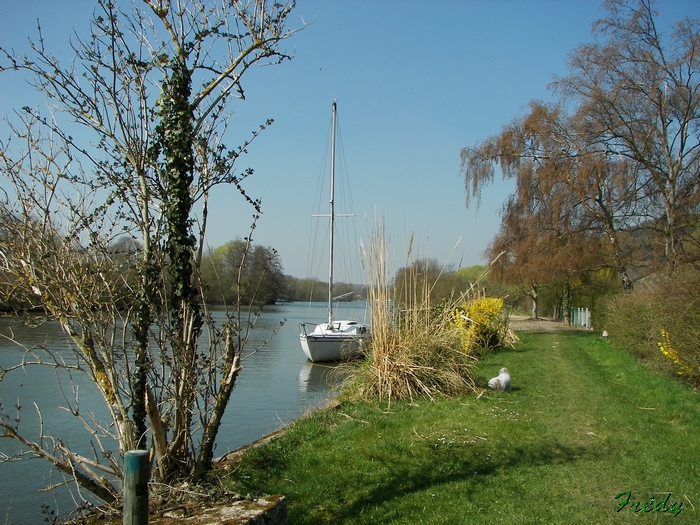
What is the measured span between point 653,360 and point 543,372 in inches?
67.4

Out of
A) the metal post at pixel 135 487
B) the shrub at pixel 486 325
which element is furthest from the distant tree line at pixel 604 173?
the metal post at pixel 135 487

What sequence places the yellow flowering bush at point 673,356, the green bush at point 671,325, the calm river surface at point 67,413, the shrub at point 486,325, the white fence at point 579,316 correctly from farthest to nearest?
the white fence at point 579,316 < the shrub at point 486,325 < the yellow flowering bush at point 673,356 < the green bush at point 671,325 < the calm river surface at point 67,413

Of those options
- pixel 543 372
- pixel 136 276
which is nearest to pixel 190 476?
pixel 136 276

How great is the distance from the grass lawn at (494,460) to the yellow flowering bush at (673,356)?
306 millimetres

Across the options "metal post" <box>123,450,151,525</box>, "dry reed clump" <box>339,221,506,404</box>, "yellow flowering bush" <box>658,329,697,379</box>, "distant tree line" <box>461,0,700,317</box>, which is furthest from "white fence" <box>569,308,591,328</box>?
"metal post" <box>123,450,151,525</box>

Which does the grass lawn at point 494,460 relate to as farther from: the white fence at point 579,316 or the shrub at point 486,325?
the white fence at point 579,316

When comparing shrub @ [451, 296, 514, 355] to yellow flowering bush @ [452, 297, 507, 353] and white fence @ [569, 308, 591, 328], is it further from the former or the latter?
white fence @ [569, 308, 591, 328]

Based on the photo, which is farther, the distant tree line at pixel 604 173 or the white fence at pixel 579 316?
the white fence at pixel 579 316

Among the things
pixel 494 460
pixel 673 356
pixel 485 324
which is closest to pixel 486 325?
pixel 485 324

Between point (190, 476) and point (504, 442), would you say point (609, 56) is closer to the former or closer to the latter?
point (504, 442)

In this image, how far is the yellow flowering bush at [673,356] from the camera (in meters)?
7.72

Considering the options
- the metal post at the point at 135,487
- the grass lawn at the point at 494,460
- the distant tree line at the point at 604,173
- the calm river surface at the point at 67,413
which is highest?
the distant tree line at the point at 604,173

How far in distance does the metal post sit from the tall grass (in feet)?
16.9

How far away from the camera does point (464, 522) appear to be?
362 cm
